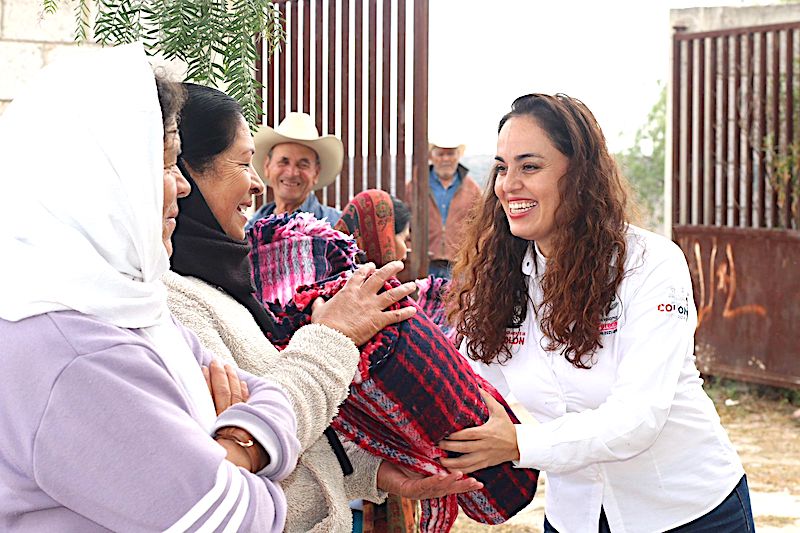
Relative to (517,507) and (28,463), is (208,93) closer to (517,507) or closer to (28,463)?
(28,463)

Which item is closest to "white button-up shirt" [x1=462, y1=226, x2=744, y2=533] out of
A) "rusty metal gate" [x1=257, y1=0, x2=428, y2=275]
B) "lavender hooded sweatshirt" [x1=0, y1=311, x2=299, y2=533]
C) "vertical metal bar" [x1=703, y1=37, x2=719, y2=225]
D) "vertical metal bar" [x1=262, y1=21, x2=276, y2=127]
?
"lavender hooded sweatshirt" [x1=0, y1=311, x2=299, y2=533]

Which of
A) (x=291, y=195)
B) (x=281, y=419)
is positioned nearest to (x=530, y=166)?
(x=281, y=419)

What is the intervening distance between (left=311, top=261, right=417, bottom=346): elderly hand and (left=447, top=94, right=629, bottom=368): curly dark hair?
20.7 inches

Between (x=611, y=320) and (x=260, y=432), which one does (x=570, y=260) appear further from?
(x=260, y=432)

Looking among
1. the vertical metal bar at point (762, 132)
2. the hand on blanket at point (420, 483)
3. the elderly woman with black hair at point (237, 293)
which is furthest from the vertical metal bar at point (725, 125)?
the elderly woman with black hair at point (237, 293)

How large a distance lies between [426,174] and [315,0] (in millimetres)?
1330

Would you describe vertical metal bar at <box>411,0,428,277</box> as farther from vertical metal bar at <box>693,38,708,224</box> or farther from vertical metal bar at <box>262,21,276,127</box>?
vertical metal bar at <box>693,38,708,224</box>

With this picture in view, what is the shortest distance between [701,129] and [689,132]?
0.54 feet

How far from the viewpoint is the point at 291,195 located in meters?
5.51

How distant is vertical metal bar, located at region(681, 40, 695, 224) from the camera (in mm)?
9664

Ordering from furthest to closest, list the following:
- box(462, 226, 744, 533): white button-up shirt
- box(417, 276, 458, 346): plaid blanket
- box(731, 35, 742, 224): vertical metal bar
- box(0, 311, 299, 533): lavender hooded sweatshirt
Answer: box(731, 35, 742, 224): vertical metal bar < box(417, 276, 458, 346): plaid blanket < box(462, 226, 744, 533): white button-up shirt < box(0, 311, 299, 533): lavender hooded sweatshirt

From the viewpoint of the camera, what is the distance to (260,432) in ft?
5.15

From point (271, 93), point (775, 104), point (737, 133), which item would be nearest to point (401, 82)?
point (271, 93)

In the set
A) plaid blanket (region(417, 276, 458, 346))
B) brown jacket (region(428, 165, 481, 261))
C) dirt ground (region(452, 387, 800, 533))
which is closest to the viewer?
plaid blanket (region(417, 276, 458, 346))
